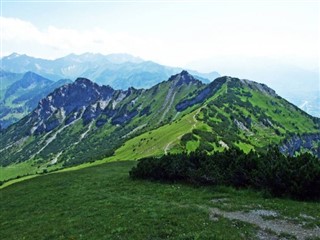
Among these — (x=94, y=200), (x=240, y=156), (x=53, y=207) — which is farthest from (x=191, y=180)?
(x=53, y=207)

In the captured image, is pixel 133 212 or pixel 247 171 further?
pixel 247 171

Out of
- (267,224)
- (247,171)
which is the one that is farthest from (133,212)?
(247,171)

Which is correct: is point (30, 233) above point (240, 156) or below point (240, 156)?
below

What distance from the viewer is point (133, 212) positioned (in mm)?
41094

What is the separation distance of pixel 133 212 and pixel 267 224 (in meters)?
14.6

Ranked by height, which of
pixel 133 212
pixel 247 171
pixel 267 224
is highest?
pixel 247 171

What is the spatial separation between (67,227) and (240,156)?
2621 cm

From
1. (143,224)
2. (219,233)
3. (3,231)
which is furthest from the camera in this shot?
(3,231)

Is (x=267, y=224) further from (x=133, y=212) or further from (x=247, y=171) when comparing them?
(x=247, y=171)

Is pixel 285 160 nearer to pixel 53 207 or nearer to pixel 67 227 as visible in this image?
pixel 67 227

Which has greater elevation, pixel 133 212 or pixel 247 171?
pixel 247 171

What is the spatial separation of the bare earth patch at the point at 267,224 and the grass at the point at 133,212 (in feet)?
3.33

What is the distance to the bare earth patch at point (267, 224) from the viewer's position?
99.3ft

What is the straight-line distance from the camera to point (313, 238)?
1136 inches
